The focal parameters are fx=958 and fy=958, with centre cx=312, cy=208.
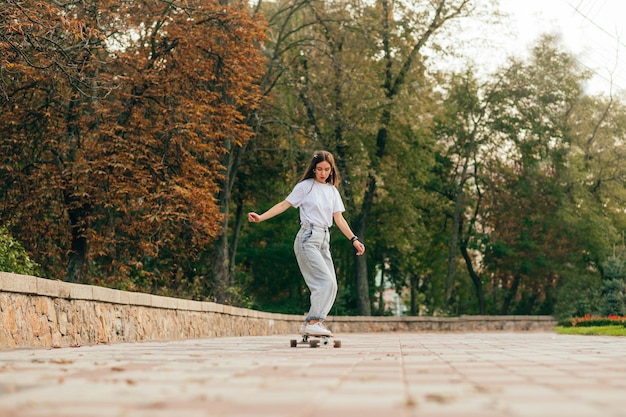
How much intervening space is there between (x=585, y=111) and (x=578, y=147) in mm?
1732

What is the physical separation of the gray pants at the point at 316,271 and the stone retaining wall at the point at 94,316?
2.58m

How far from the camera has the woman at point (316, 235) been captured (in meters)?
10.2

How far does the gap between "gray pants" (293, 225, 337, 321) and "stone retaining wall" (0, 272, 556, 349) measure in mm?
2576

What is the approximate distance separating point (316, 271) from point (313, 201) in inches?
29.7

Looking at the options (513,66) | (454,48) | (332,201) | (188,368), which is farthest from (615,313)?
(188,368)

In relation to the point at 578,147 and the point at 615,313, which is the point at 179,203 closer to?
the point at 615,313

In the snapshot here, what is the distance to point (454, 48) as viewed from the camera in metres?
36.3

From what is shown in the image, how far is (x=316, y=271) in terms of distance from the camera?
10227 millimetres

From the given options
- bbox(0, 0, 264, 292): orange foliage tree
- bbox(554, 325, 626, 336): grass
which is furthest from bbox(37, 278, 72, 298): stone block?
bbox(554, 325, 626, 336): grass

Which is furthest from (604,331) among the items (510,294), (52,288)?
(510,294)

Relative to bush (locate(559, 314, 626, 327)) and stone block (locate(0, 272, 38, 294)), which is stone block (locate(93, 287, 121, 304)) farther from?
bush (locate(559, 314, 626, 327))

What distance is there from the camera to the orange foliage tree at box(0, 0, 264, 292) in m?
20.4

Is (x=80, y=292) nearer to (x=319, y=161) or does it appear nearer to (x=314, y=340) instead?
(x=314, y=340)

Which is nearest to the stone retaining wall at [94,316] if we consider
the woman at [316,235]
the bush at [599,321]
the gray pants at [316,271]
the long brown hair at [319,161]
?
the woman at [316,235]
